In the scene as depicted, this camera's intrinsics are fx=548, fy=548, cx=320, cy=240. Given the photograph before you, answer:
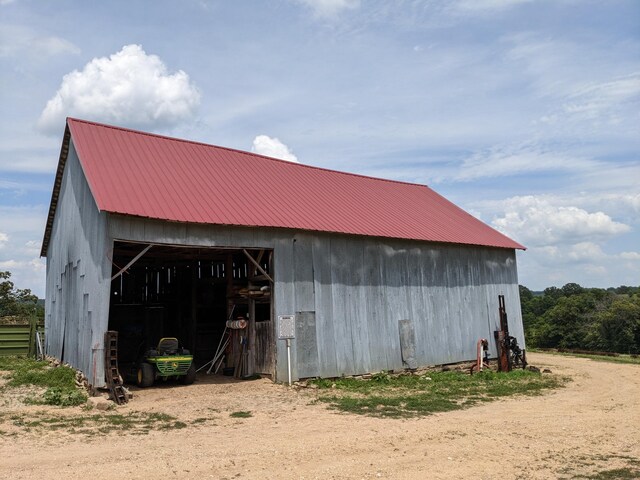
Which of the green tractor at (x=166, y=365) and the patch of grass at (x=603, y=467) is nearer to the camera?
the patch of grass at (x=603, y=467)

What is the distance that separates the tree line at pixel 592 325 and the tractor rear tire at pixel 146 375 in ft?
127

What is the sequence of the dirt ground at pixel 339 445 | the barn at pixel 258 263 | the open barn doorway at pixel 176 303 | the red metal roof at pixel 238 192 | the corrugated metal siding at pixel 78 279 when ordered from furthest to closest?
the open barn doorway at pixel 176 303, the red metal roof at pixel 238 192, the barn at pixel 258 263, the corrugated metal siding at pixel 78 279, the dirt ground at pixel 339 445

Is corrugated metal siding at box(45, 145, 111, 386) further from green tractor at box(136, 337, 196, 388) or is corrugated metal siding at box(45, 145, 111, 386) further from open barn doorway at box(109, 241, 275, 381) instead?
open barn doorway at box(109, 241, 275, 381)

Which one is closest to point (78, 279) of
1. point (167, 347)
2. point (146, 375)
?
point (167, 347)

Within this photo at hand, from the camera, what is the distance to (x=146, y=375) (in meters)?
15.8

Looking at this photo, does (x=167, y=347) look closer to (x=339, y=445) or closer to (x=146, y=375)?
(x=146, y=375)

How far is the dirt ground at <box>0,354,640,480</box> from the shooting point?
761 centimetres

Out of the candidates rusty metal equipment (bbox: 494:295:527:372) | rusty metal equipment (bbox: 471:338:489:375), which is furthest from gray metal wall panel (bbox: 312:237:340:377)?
rusty metal equipment (bbox: 494:295:527:372)

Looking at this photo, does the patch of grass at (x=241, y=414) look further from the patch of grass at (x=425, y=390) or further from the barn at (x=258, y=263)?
the barn at (x=258, y=263)

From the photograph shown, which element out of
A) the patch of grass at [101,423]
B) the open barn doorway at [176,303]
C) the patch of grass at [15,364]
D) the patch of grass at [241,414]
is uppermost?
the open barn doorway at [176,303]

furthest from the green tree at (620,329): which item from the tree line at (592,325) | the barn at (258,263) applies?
the barn at (258,263)

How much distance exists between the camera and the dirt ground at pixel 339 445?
761 cm

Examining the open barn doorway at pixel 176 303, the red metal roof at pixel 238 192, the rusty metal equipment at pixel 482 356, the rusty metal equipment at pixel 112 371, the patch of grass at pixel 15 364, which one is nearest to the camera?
the rusty metal equipment at pixel 112 371

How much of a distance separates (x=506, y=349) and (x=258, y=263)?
9.83 meters
